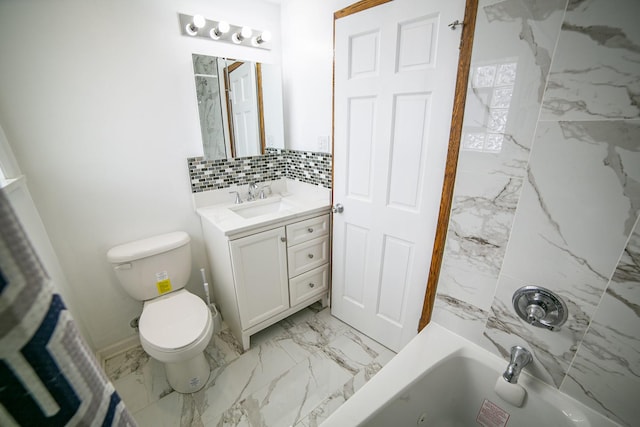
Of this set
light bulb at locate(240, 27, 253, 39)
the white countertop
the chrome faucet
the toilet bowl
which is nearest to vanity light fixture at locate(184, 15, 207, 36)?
light bulb at locate(240, 27, 253, 39)

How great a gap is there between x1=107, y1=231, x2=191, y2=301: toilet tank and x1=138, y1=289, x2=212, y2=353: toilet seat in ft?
0.26

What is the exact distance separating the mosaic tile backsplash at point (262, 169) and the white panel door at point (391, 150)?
0.30 m

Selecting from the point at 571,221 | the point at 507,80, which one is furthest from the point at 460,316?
the point at 507,80

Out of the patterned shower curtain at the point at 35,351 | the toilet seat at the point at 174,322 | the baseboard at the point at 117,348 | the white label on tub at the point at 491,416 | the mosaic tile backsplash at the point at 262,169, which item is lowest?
the baseboard at the point at 117,348

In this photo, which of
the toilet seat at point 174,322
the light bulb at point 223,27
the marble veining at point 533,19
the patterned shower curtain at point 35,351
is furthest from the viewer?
the light bulb at point 223,27

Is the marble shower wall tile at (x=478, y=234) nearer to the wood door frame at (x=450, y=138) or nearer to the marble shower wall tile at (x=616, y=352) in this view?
the wood door frame at (x=450, y=138)

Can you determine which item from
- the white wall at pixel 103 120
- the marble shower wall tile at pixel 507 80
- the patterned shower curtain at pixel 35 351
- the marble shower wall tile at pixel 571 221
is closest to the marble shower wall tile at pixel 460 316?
the marble shower wall tile at pixel 571 221

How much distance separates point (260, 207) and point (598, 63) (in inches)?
70.9

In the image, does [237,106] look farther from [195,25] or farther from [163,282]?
[163,282]

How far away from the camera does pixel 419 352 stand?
1136 mm

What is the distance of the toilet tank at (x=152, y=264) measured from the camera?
1.48 metres

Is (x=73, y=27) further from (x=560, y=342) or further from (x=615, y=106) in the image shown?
(x=560, y=342)

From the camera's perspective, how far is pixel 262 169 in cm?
208

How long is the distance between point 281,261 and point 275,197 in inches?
22.9
